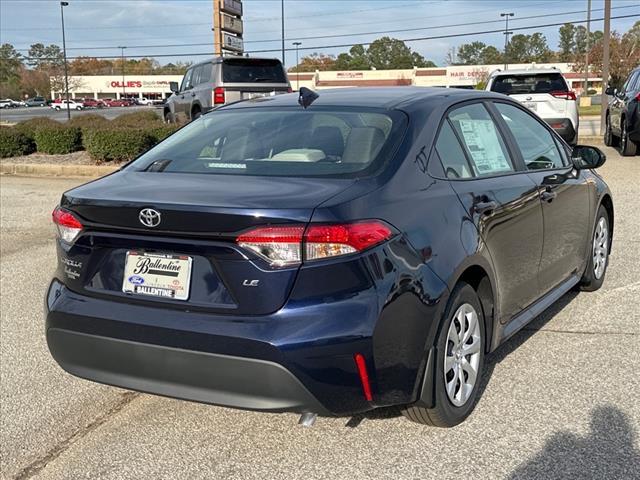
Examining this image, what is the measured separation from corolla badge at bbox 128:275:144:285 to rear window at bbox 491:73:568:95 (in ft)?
38.2

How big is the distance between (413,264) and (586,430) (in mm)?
1249

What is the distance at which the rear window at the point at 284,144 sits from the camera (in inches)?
127

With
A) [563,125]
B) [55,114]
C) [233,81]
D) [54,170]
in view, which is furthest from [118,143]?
[55,114]

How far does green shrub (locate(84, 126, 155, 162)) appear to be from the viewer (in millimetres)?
13836

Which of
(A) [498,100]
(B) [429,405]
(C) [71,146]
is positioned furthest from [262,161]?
(C) [71,146]

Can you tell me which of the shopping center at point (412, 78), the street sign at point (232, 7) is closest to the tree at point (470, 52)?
the shopping center at point (412, 78)

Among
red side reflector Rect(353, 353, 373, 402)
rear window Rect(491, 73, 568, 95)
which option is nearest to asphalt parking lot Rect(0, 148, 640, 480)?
red side reflector Rect(353, 353, 373, 402)

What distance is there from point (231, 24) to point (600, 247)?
16.7 m

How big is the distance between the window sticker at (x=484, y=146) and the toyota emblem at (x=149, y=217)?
1.78m

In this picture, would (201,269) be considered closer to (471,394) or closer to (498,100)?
(471,394)

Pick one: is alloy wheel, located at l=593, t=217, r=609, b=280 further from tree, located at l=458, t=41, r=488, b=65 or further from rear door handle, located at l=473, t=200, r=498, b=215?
tree, located at l=458, t=41, r=488, b=65

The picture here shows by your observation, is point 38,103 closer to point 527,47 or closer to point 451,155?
point 527,47

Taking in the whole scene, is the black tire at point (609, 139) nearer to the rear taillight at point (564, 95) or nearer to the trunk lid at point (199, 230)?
the rear taillight at point (564, 95)

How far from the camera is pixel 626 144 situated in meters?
14.0
